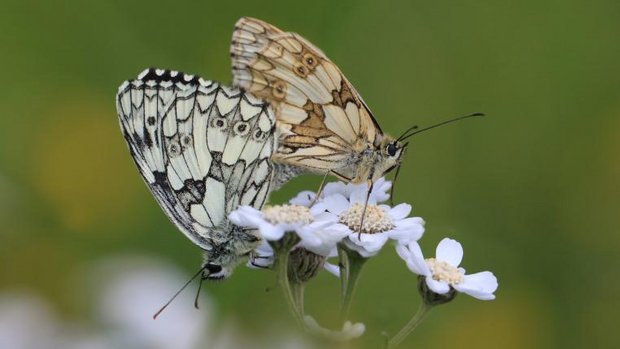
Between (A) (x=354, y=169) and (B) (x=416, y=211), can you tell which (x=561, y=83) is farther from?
(A) (x=354, y=169)

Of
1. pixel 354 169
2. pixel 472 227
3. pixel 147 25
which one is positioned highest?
pixel 147 25

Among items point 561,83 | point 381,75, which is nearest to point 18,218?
point 381,75

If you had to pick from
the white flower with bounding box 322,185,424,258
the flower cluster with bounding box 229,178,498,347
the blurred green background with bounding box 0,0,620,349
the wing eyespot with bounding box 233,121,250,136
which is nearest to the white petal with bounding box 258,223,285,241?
the flower cluster with bounding box 229,178,498,347

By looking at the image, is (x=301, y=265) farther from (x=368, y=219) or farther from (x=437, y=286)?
(x=437, y=286)

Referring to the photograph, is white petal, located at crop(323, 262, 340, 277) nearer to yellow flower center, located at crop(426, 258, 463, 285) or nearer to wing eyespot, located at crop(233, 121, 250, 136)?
yellow flower center, located at crop(426, 258, 463, 285)

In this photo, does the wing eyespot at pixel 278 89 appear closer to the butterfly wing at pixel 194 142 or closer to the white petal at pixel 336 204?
the butterfly wing at pixel 194 142

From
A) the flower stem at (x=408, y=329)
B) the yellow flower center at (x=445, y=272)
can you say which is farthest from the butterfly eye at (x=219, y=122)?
the flower stem at (x=408, y=329)
